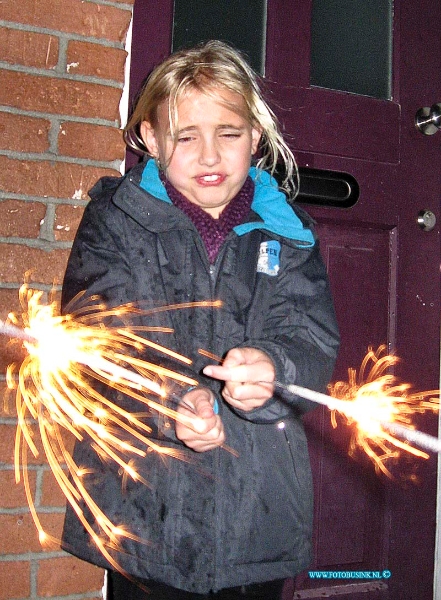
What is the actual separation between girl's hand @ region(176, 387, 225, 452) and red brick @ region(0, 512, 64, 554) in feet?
1.86

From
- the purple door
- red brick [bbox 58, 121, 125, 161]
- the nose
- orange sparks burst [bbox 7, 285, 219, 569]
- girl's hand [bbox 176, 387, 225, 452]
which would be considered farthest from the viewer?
the purple door

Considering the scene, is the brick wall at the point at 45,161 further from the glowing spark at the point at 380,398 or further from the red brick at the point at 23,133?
the glowing spark at the point at 380,398

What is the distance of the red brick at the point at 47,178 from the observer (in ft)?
5.26

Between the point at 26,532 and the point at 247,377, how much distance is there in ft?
2.58

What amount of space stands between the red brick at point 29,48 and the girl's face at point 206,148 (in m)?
0.35

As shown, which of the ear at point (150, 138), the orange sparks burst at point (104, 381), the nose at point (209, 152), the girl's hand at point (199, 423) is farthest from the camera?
the ear at point (150, 138)

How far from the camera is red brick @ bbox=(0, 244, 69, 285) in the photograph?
1.60 m

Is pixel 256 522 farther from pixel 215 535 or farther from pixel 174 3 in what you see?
pixel 174 3

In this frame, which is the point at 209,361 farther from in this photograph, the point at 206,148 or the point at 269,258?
the point at 206,148

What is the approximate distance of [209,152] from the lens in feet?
4.73

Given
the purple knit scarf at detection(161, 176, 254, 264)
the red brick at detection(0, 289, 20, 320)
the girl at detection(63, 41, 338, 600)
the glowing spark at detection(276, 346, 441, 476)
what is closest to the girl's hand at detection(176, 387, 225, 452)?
the girl at detection(63, 41, 338, 600)

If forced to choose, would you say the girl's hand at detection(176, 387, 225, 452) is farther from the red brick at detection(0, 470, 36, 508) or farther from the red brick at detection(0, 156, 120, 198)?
the red brick at detection(0, 156, 120, 198)

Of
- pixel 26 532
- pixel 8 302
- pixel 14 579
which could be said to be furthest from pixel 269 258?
pixel 14 579

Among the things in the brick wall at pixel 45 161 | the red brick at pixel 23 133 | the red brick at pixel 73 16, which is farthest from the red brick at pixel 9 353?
the red brick at pixel 73 16
